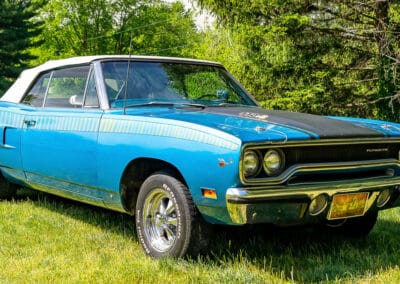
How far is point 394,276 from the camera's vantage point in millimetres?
3447

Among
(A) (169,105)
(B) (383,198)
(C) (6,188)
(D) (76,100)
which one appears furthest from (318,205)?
(C) (6,188)

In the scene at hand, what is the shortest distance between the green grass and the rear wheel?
814 mm

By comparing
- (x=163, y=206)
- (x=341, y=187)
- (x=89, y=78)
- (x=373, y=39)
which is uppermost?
(x=373, y=39)

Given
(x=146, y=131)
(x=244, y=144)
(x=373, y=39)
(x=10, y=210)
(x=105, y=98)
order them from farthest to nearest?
(x=373, y=39) → (x=10, y=210) → (x=105, y=98) → (x=146, y=131) → (x=244, y=144)

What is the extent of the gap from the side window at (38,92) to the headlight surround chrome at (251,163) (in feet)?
9.32

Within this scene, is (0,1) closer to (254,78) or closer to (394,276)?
(254,78)

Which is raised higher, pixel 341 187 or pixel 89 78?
pixel 89 78

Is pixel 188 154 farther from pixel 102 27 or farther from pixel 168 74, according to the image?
pixel 102 27

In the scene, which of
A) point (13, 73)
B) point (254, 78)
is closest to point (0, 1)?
point (13, 73)

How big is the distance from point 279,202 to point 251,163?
290 mm

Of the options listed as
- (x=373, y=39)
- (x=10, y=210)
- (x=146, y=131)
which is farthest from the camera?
(x=373, y=39)

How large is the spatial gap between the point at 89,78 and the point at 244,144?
2.08 meters

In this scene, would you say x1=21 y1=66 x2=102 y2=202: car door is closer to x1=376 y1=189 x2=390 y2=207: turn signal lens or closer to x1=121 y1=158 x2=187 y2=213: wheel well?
x1=121 y1=158 x2=187 y2=213: wheel well

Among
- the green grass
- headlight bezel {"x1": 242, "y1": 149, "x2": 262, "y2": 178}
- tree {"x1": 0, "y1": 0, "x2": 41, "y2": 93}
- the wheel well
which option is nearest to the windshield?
the wheel well
